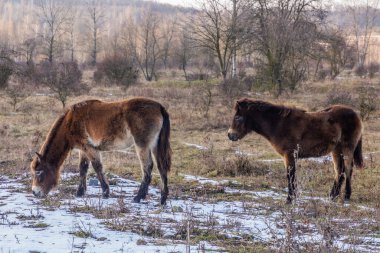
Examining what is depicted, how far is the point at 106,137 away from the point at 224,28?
3055 cm

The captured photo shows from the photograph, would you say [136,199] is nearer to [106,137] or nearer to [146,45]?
[106,137]

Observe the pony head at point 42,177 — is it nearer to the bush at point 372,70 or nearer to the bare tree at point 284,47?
the bare tree at point 284,47

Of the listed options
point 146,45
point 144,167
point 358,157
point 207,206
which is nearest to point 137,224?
point 207,206

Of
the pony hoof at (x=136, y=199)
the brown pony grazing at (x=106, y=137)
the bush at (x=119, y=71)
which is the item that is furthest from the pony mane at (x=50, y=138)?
the bush at (x=119, y=71)

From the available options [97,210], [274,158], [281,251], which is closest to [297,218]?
[281,251]

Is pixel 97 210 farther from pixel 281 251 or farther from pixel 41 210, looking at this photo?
pixel 281 251

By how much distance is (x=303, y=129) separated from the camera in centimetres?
850

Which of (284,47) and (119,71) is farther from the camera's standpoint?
(119,71)

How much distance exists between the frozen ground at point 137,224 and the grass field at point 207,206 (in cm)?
1

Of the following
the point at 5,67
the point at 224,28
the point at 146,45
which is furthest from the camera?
the point at 146,45

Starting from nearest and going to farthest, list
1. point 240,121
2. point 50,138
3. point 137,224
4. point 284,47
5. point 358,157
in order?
1. point 137,224
2. point 50,138
3. point 240,121
4. point 358,157
5. point 284,47

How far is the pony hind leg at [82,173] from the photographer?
811 centimetres

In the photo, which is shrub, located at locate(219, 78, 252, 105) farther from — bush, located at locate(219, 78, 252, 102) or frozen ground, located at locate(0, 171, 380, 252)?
frozen ground, located at locate(0, 171, 380, 252)

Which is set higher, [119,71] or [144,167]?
[144,167]
